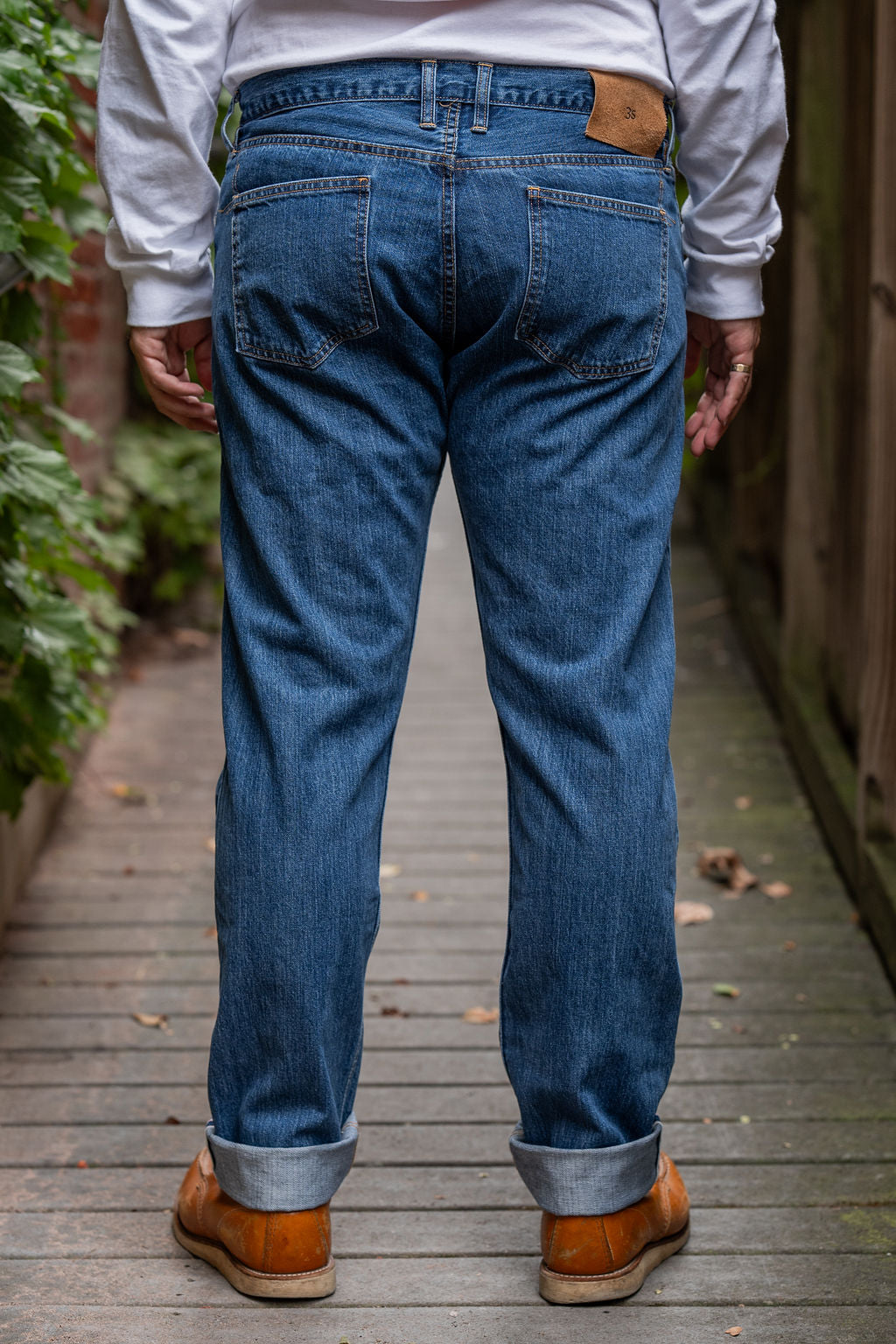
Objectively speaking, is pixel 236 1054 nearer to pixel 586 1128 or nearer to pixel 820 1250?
pixel 586 1128

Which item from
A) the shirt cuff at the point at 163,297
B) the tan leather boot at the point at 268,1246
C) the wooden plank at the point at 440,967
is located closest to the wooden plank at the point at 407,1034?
the wooden plank at the point at 440,967

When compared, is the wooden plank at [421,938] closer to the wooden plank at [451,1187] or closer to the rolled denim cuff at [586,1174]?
the wooden plank at [451,1187]

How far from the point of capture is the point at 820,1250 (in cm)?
184

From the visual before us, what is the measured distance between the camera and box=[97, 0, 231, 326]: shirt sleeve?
60.3 inches

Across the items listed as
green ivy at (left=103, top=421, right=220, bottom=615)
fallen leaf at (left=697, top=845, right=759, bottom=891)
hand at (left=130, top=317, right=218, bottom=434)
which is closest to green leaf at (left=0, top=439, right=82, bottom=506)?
hand at (left=130, top=317, right=218, bottom=434)

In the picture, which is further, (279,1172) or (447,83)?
(279,1172)

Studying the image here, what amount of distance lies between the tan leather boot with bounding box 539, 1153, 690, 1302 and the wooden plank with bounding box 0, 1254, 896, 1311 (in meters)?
0.04

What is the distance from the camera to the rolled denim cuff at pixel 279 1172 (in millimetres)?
1653

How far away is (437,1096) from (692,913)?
0.78 metres

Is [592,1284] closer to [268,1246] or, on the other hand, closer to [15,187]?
[268,1246]

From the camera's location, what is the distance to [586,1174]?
1667mm

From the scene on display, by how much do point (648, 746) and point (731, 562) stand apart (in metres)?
3.41

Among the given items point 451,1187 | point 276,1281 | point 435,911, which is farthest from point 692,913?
point 276,1281

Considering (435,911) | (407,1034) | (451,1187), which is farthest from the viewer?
(435,911)
